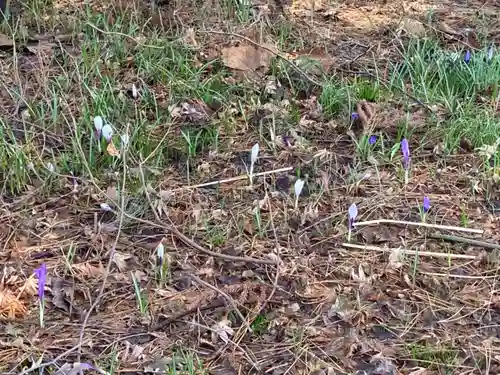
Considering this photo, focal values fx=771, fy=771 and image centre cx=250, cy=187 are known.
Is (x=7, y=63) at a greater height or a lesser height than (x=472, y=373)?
greater

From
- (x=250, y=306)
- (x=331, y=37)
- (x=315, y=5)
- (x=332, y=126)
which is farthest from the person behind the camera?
(x=315, y=5)

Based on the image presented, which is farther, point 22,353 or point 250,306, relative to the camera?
point 250,306

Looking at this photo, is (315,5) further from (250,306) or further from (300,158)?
(250,306)

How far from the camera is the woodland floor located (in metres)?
2.26

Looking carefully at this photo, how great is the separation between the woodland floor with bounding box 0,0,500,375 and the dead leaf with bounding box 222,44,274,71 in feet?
0.05

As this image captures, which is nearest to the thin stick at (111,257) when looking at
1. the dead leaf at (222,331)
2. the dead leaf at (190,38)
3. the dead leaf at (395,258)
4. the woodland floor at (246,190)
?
the woodland floor at (246,190)

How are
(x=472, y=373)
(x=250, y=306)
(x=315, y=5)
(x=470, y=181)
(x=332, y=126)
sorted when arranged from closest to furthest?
(x=472, y=373) → (x=250, y=306) → (x=470, y=181) → (x=332, y=126) → (x=315, y=5)

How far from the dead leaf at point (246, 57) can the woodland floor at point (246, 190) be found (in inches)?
0.6

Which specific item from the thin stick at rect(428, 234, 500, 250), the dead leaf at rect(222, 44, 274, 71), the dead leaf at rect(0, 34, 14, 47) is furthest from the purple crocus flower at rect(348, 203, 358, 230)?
the dead leaf at rect(0, 34, 14, 47)

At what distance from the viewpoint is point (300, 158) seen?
123 inches

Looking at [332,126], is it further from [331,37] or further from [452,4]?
[452,4]

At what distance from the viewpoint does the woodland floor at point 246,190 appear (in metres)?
2.26

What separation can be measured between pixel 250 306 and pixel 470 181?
1.11m

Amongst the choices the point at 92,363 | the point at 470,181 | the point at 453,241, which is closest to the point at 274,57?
the point at 470,181
